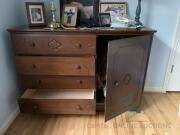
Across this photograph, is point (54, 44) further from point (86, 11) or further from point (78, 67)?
point (86, 11)

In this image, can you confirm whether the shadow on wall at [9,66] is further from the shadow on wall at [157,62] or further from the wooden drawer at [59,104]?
the shadow on wall at [157,62]

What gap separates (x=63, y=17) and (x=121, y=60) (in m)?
0.75

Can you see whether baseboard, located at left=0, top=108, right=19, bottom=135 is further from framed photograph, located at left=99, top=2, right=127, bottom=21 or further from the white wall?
framed photograph, located at left=99, top=2, right=127, bottom=21

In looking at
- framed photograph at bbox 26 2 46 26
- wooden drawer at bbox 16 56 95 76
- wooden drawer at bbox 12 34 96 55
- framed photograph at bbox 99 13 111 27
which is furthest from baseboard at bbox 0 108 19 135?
framed photograph at bbox 99 13 111 27

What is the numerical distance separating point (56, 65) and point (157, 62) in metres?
1.35

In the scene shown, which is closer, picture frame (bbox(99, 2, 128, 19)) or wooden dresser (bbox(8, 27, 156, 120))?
wooden dresser (bbox(8, 27, 156, 120))

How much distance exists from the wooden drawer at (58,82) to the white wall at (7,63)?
17cm

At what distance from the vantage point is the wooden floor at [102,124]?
157 centimetres

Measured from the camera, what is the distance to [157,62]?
2.10 metres

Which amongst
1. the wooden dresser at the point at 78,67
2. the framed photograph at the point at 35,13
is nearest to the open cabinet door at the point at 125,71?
the wooden dresser at the point at 78,67

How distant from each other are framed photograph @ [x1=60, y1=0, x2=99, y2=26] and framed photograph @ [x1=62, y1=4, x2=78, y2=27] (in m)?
0.08

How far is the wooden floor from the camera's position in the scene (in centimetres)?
157

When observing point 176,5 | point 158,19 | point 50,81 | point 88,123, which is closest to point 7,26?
point 50,81

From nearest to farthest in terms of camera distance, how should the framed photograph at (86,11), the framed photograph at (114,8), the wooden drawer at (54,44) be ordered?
1. the wooden drawer at (54,44)
2. the framed photograph at (86,11)
3. the framed photograph at (114,8)
